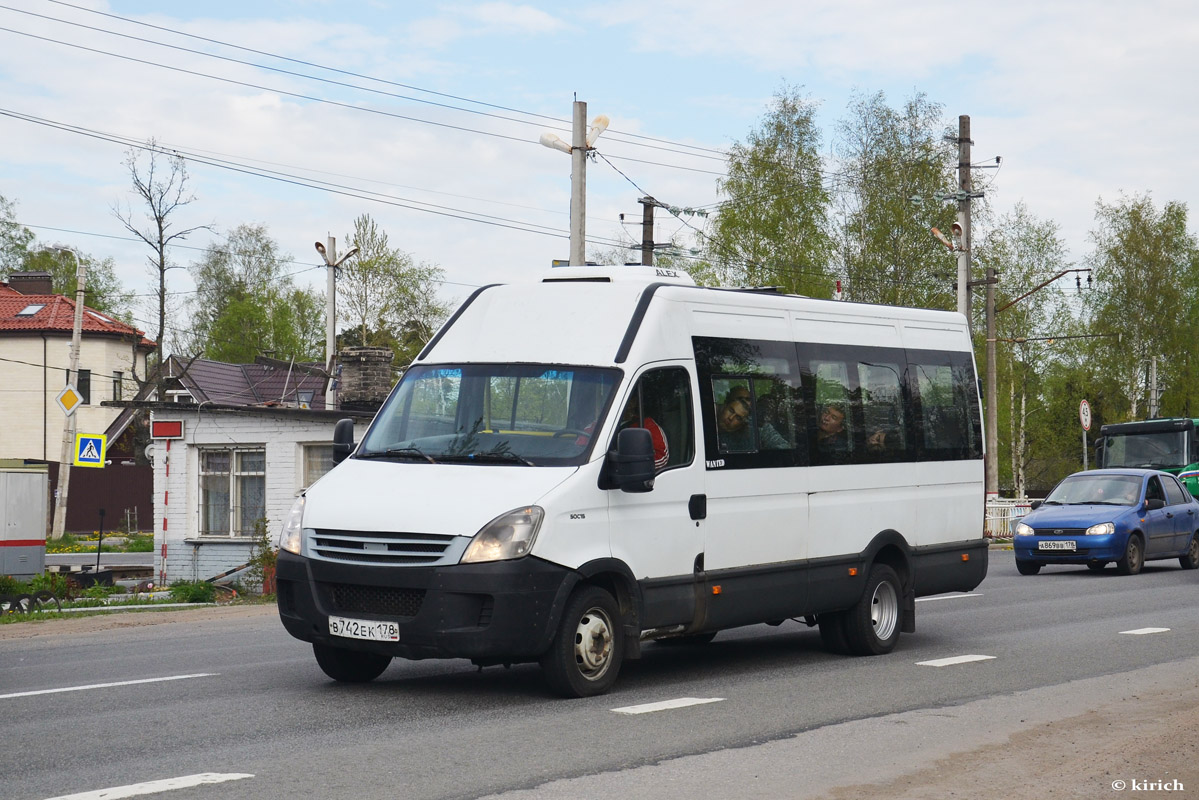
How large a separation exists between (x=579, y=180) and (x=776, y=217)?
31.7 meters

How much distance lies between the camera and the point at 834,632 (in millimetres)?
12000

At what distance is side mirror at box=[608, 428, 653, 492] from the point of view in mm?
9172

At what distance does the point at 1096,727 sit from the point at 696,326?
12.3 ft

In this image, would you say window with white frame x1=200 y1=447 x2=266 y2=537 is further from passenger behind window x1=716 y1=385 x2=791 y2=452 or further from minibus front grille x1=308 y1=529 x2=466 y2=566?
minibus front grille x1=308 y1=529 x2=466 y2=566

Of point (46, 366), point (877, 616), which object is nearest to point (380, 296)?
point (46, 366)

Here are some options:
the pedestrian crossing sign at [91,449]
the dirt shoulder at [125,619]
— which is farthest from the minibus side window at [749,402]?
the pedestrian crossing sign at [91,449]

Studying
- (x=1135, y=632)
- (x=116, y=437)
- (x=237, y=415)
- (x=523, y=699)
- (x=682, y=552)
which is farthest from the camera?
(x=116, y=437)

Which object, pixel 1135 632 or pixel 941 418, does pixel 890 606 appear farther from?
pixel 1135 632

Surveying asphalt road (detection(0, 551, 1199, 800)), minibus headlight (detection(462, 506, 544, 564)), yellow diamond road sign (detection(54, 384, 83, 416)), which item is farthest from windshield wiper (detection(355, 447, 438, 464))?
yellow diamond road sign (detection(54, 384, 83, 416))

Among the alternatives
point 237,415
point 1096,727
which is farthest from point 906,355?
point 237,415

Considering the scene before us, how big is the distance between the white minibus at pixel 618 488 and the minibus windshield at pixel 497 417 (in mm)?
16

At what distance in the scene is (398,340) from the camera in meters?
67.5

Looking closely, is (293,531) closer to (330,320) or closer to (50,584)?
(50,584)

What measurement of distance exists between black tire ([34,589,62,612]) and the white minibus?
12.4m
